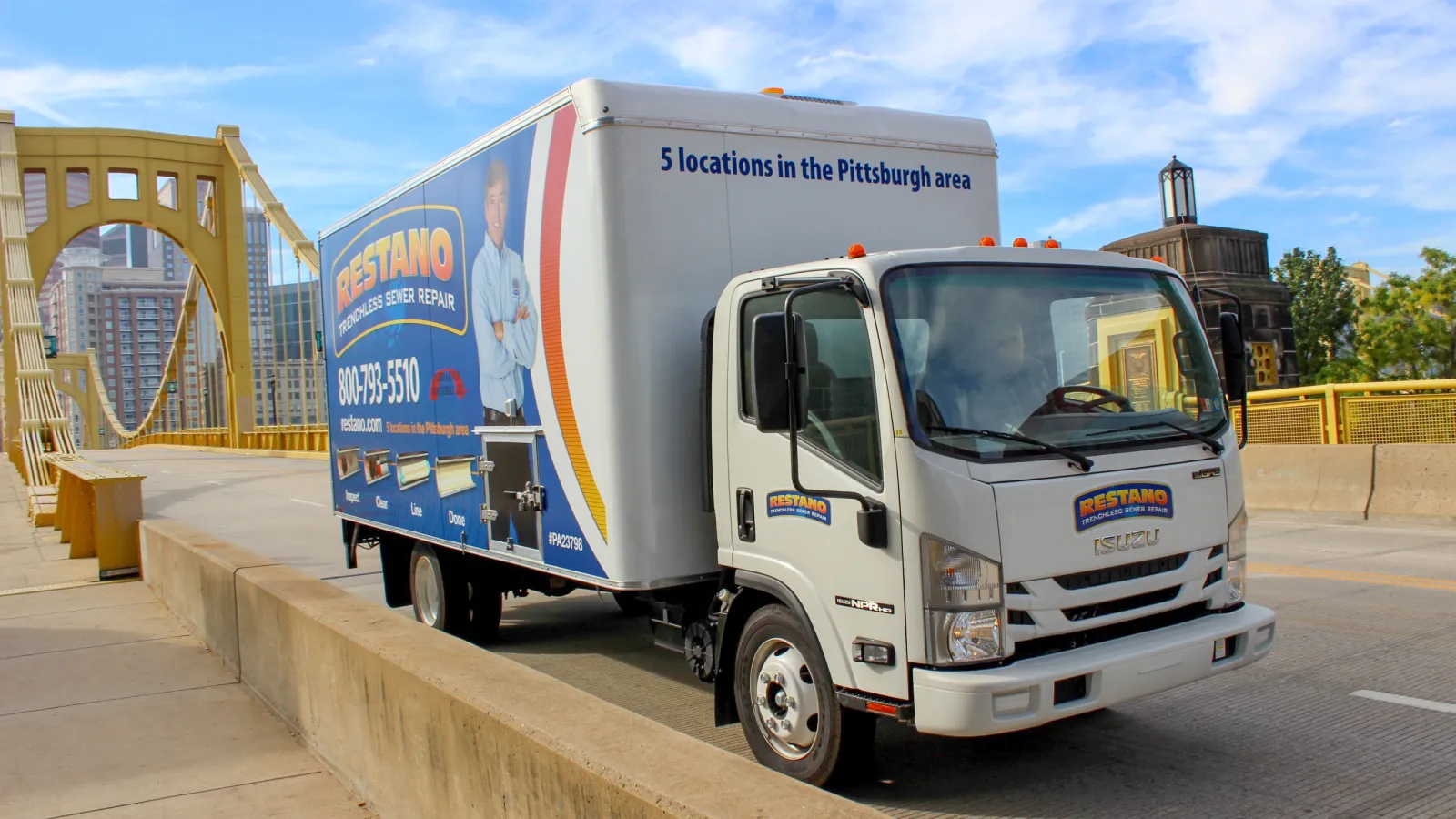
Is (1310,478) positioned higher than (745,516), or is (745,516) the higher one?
(745,516)

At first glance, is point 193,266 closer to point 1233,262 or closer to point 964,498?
point 1233,262

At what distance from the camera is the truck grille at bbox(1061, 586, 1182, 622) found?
4363 millimetres

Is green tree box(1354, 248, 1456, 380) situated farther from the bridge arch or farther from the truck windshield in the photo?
the bridge arch

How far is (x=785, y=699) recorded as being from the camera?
15.8 ft

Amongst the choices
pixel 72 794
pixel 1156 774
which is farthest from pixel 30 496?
pixel 1156 774

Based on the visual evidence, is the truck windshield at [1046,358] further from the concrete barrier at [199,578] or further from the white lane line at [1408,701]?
the concrete barrier at [199,578]

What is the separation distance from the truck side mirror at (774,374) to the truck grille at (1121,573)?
3.81ft

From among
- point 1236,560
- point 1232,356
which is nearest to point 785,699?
point 1236,560

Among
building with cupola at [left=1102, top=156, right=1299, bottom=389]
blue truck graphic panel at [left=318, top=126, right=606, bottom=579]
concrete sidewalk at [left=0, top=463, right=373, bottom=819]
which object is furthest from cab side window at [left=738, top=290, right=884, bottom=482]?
building with cupola at [left=1102, top=156, right=1299, bottom=389]

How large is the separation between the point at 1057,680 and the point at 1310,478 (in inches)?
442

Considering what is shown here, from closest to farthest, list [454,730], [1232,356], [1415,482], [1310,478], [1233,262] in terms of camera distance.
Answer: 1. [454,730]
2. [1232,356]
3. [1415,482]
4. [1310,478]
5. [1233,262]

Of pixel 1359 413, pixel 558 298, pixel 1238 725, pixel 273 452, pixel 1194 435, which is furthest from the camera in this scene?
pixel 273 452

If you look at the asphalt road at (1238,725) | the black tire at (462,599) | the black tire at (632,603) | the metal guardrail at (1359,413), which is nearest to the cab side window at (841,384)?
the asphalt road at (1238,725)

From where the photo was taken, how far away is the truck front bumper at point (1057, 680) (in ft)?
13.3
